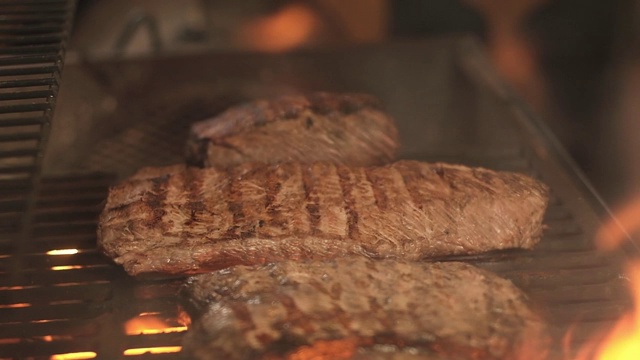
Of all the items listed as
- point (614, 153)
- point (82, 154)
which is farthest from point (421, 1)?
point (82, 154)

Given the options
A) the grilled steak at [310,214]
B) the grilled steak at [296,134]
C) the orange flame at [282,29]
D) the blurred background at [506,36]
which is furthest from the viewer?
the orange flame at [282,29]

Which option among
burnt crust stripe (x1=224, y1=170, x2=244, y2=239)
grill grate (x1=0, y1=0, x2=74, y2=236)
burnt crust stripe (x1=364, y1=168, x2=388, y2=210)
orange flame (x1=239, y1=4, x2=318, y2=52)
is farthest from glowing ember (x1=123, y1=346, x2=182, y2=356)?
orange flame (x1=239, y1=4, x2=318, y2=52)

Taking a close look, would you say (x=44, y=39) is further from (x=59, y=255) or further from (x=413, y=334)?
(x=413, y=334)

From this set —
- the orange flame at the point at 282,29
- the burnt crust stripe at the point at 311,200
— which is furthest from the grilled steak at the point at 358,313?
the orange flame at the point at 282,29

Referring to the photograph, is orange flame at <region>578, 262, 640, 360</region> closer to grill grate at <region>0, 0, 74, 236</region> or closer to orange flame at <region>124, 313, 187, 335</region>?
orange flame at <region>124, 313, 187, 335</region>

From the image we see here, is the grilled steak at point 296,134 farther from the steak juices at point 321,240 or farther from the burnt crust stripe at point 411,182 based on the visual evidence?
the burnt crust stripe at point 411,182

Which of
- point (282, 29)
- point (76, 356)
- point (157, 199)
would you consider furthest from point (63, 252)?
point (282, 29)
